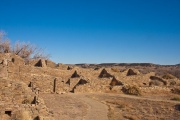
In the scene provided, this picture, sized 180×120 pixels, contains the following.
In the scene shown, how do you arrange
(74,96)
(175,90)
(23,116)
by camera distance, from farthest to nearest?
1. (175,90)
2. (74,96)
3. (23,116)

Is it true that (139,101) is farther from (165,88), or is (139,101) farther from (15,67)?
(15,67)

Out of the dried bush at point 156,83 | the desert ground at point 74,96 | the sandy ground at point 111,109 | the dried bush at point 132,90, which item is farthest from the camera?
the dried bush at point 156,83

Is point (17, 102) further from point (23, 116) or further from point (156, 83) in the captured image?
point (156, 83)

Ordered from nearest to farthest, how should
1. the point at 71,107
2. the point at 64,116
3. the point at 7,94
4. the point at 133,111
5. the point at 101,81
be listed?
the point at 7,94, the point at 64,116, the point at 71,107, the point at 133,111, the point at 101,81

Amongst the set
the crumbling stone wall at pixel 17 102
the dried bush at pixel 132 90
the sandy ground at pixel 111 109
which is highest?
the crumbling stone wall at pixel 17 102

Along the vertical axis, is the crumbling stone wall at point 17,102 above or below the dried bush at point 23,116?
above

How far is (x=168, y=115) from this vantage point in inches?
612

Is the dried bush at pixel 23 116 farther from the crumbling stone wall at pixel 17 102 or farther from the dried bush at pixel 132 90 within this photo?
the dried bush at pixel 132 90

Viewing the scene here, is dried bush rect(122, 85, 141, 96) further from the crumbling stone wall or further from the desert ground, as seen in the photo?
the crumbling stone wall

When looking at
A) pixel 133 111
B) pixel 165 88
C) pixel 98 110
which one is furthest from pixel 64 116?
pixel 165 88

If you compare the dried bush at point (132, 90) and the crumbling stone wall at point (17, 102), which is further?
the dried bush at point (132, 90)

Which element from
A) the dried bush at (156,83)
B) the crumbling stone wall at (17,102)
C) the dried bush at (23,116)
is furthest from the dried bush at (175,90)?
the dried bush at (23,116)

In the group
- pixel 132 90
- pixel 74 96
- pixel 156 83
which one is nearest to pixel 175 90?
pixel 156 83

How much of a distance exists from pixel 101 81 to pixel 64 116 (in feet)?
41.2
